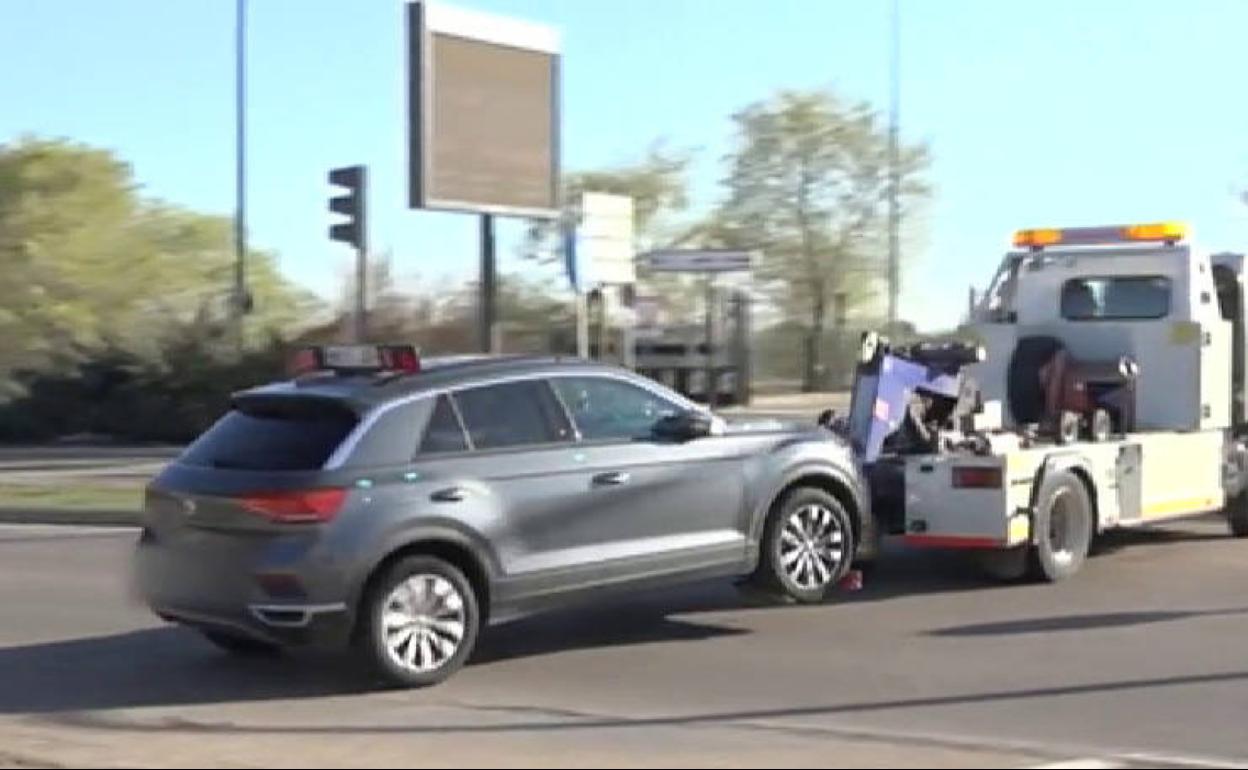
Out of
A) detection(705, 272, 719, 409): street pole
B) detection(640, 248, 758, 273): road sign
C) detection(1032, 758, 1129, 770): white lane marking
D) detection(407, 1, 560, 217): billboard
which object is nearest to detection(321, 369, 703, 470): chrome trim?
detection(1032, 758, 1129, 770): white lane marking

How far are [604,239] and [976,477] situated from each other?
946 centimetres

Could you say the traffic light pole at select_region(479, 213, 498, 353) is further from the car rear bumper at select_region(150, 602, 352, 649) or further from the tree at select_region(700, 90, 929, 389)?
the tree at select_region(700, 90, 929, 389)

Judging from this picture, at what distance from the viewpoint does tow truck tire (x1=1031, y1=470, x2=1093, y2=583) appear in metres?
14.5

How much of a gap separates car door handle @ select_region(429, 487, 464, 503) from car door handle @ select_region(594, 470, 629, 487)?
969 millimetres

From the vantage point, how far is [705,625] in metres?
13.2

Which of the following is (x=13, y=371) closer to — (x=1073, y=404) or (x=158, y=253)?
(x=158, y=253)

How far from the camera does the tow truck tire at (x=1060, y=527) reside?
14.5 m

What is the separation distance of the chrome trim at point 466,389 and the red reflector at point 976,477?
2192 millimetres

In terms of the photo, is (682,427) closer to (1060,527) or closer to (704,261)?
(1060,527)

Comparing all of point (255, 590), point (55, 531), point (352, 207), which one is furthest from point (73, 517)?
point (255, 590)

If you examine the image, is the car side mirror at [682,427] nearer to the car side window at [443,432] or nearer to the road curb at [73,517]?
the car side window at [443,432]

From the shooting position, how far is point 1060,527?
1476 centimetres

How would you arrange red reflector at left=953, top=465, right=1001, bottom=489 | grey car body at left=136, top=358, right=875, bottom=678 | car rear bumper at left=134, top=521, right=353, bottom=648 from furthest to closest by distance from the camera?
red reflector at left=953, top=465, right=1001, bottom=489 < grey car body at left=136, top=358, right=875, bottom=678 < car rear bumper at left=134, top=521, right=353, bottom=648

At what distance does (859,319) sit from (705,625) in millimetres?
46221
